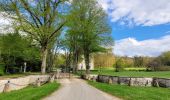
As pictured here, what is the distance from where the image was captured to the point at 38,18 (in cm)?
4453

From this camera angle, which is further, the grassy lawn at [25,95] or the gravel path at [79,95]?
the gravel path at [79,95]

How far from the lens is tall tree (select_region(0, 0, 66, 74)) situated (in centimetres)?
4247

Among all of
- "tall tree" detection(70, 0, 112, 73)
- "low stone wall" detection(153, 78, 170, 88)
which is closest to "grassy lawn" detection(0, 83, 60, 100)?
"low stone wall" detection(153, 78, 170, 88)

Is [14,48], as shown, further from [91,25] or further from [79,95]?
[79,95]

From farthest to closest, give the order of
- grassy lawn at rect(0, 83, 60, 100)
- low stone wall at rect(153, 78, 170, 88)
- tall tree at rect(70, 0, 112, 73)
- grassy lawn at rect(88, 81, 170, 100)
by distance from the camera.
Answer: tall tree at rect(70, 0, 112, 73)
low stone wall at rect(153, 78, 170, 88)
grassy lawn at rect(88, 81, 170, 100)
grassy lawn at rect(0, 83, 60, 100)

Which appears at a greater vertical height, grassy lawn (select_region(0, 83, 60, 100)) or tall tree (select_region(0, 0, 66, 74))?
tall tree (select_region(0, 0, 66, 74))

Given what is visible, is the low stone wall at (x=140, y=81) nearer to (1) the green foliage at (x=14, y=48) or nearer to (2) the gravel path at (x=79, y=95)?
(2) the gravel path at (x=79, y=95)

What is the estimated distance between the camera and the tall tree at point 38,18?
42.5m

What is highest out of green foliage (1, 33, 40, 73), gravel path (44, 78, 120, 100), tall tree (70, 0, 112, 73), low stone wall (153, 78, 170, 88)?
tall tree (70, 0, 112, 73)

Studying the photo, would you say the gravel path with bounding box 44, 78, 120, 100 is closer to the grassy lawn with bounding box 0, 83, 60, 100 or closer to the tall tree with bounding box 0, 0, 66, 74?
the grassy lawn with bounding box 0, 83, 60, 100

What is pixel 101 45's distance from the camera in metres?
70.6

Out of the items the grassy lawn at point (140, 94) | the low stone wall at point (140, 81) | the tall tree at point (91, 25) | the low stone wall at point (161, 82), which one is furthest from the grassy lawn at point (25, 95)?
the tall tree at point (91, 25)

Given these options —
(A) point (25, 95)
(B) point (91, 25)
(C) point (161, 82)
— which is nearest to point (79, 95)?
(A) point (25, 95)

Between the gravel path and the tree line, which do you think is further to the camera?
the tree line
